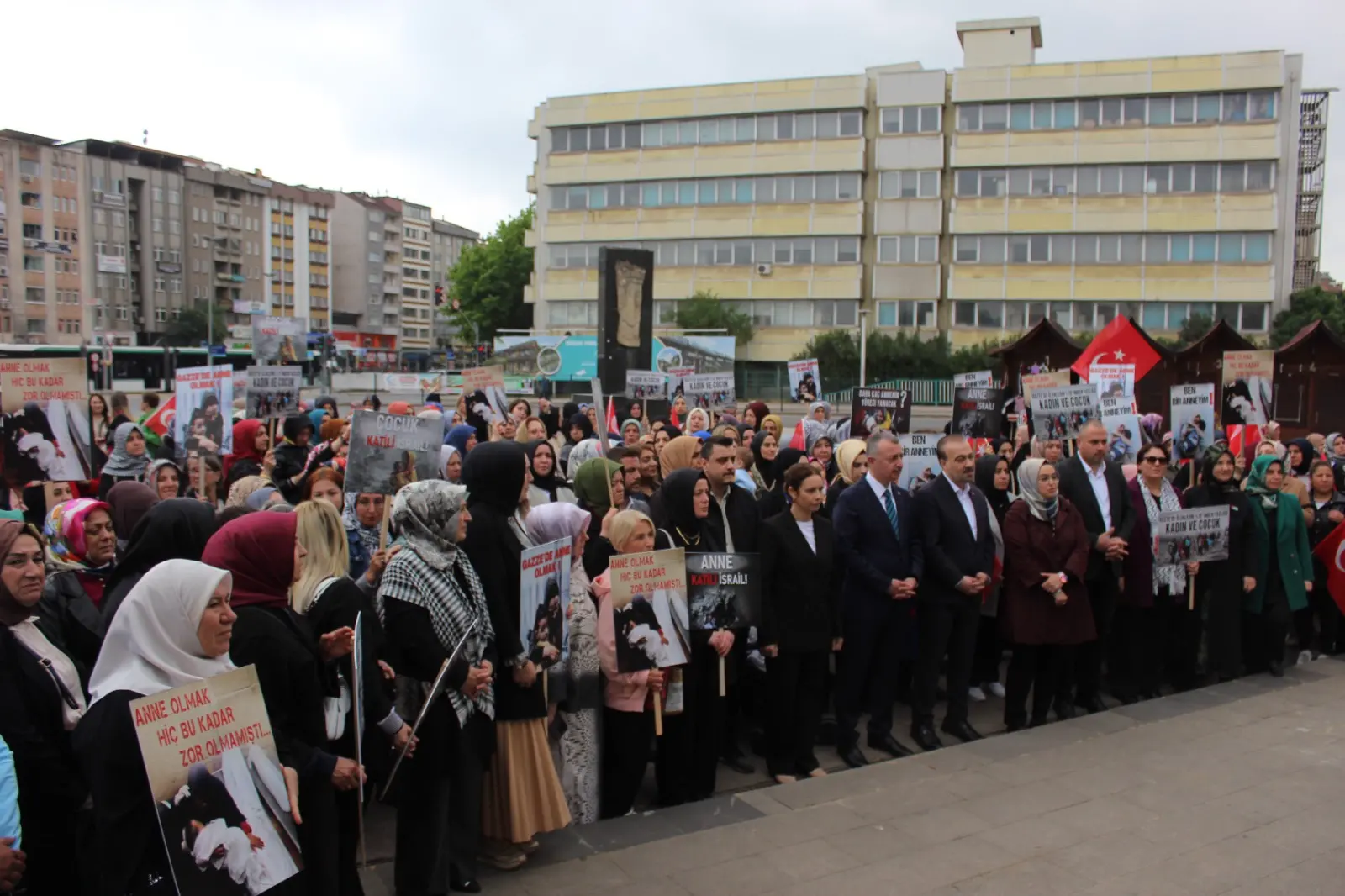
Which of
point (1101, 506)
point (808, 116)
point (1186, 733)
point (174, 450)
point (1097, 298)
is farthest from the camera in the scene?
point (808, 116)

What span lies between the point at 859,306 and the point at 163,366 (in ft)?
116

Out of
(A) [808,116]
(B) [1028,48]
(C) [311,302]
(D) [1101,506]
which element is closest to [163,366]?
(A) [808,116]

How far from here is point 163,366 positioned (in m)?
53.5

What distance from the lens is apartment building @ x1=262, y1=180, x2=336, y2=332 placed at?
110 meters

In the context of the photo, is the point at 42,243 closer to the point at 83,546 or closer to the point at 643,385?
the point at 643,385

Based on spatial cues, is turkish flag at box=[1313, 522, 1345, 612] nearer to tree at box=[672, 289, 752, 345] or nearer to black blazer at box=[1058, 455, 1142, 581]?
black blazer at box=[1058, 455, 1142, 581]

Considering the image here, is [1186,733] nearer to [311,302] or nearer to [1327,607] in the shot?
[1327,607]

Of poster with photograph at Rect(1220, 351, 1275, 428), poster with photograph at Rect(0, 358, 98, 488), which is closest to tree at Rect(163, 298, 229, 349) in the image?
poster with photograph at Rect(0, 358, 98, 488)

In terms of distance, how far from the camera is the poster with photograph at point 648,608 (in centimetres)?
529

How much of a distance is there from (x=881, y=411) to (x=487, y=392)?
5.26m

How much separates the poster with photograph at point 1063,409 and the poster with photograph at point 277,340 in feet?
60.1

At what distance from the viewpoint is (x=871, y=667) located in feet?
23.4

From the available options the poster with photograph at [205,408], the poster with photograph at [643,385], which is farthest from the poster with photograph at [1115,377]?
the poster with photograph at [205,408]

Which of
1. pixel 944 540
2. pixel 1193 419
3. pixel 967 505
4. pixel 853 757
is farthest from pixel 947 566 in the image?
pixel 1193 419
